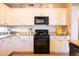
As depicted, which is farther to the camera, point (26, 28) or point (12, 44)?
point (26, 28)

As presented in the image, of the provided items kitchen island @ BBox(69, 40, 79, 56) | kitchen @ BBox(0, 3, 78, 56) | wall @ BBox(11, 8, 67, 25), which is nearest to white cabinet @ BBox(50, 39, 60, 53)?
kitchen @ BBox(0, 3, 78, 56)

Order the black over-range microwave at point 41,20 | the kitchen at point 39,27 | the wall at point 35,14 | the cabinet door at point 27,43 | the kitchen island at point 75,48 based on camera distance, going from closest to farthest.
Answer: the kitchen island at point 75,48 → the kitchen at point 39,27 → the cabinet door at point 27,43 → the black over-range microwave at point 41,20 → the wall at point 35,14

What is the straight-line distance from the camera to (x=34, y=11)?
6707 millimetres

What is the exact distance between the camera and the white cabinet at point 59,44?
6.30 meters

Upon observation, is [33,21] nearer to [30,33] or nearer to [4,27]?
[30,33]

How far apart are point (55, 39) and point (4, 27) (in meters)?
2.26

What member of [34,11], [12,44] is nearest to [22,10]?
[34,11]

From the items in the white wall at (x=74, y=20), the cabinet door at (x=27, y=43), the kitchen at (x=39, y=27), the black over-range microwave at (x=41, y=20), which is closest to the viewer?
the white wall at (x=74, y=20)

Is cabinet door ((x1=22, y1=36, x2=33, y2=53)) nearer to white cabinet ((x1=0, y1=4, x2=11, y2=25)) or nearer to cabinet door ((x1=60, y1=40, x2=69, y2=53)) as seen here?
white cabinet ((x1=0, y1=4, x2=11, y2=25))

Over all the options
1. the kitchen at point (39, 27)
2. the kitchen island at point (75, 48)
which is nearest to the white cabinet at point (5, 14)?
the kitchen at point (39, 27)

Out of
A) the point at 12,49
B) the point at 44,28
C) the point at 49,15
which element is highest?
the point at 49,15

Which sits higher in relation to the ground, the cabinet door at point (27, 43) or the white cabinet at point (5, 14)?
the white cabinet at point (5, 14)

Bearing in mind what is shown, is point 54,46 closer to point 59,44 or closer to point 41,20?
point 59,44

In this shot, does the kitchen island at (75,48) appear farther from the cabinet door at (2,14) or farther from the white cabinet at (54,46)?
the cabinet door at (2,14)
